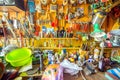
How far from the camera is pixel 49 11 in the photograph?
188cm

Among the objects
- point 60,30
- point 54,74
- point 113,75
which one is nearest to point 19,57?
point 54,74

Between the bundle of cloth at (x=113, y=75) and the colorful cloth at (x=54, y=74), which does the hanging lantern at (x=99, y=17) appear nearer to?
the bundle of cloth at (x=113, y=75)

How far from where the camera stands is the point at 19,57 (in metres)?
1.68

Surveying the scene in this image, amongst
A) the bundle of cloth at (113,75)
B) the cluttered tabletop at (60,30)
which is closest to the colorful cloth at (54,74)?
the cluttered tabletop at (60,30)

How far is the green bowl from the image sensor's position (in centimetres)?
161

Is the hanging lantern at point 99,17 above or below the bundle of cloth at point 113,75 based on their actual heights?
above

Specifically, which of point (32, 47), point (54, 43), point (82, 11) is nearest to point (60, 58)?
point (54, 43)

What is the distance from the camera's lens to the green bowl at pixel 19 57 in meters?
1.61

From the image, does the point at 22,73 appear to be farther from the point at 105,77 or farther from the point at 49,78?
the point at 105,77

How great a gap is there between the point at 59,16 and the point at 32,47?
584mm

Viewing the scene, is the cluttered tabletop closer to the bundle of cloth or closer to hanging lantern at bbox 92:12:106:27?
hanging lantern at bbox 92:12:106:27

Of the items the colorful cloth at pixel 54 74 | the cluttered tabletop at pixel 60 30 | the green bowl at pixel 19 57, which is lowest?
the colorful cloth at pixel 54 74

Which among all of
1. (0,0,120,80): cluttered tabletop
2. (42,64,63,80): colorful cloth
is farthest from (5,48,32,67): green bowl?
(42,64,63,80): colorful cloth

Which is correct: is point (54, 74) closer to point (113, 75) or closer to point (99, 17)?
point (113, 75)
